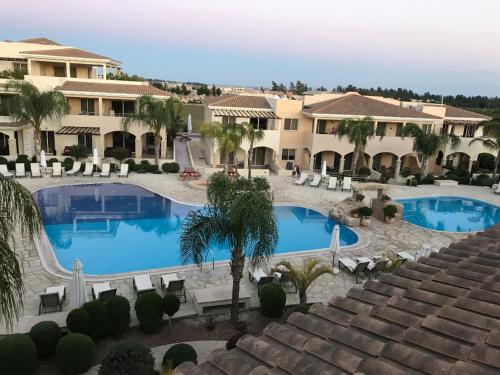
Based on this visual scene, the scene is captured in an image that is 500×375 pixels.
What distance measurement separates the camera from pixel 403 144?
1352 inches

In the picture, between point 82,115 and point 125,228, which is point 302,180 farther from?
point 82,115

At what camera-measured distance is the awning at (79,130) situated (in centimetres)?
3142

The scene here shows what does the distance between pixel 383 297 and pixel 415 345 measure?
122 cm

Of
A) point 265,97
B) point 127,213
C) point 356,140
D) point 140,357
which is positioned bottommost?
point 127,213

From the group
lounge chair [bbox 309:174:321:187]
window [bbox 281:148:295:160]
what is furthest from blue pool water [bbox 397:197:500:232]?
window [bbox 281:148:295:160]

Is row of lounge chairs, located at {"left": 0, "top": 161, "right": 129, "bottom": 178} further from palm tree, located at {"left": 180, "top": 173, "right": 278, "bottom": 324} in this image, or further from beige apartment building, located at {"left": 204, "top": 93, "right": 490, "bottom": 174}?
palm tree, located at {"left": 180, "top": 173, "right": 278, "bottom": 324}

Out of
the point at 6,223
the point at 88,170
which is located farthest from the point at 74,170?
the point at 6,223

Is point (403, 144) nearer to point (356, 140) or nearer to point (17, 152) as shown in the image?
point (356, 140)

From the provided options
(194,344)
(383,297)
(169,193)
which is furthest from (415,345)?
(169,193)

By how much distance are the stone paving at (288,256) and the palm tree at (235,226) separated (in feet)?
7.14

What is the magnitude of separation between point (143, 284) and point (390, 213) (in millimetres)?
13603

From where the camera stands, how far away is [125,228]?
20078mm

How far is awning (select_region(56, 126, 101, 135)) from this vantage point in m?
31.4

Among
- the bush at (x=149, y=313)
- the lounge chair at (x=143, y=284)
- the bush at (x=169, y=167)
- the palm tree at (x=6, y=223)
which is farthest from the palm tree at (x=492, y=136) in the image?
the palm tree at (x=6, y=223)
